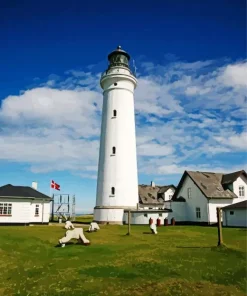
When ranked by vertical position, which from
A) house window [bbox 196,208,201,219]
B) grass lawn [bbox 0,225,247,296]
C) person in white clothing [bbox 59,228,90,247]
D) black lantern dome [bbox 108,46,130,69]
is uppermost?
black lantern dome [bbox 108,46,130,69]

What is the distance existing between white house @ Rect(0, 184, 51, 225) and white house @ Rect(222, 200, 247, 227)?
22.9 metres

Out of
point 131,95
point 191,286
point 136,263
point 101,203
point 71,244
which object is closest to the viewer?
point 191,286

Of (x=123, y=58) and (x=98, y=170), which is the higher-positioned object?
(x=123, y=58)

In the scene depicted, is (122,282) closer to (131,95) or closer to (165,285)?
(165,285)

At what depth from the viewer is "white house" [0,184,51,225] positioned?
3491cm

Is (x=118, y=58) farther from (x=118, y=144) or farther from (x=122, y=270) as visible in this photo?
(x=122, y=270)

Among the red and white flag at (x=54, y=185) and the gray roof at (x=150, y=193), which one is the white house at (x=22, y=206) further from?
the gray roof at (x=150, y=193)

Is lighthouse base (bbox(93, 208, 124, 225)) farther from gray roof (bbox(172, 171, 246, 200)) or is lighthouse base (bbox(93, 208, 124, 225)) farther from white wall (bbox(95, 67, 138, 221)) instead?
gray roof (bbox(172, 171, 246, 200))

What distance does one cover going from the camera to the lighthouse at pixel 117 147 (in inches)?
1377

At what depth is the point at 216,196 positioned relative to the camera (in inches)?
1463

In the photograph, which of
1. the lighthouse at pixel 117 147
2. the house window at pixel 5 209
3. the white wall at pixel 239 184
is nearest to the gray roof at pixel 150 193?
the lighthouse at pixel 117 147

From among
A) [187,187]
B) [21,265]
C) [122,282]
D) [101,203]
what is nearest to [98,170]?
[101,203]

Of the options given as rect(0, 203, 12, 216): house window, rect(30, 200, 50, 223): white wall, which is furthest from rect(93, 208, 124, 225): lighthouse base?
rect(0, 203, 12, 216): house window

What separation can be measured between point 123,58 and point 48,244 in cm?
2805
